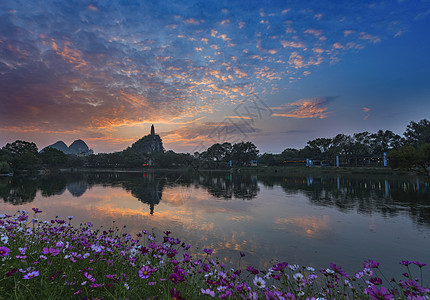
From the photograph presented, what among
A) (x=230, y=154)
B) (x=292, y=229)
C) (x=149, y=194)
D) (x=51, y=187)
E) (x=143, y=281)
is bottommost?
(x=292, y=229)

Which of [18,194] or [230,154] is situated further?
[230,154]

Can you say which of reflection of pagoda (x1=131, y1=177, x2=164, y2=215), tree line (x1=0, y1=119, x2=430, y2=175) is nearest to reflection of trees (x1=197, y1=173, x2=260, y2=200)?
reflection of pagoda (x1=131, y1=177, x2=164, y2=215)

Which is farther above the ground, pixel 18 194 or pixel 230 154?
pixel 230 154

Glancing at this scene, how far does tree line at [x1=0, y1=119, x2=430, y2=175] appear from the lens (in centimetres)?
7331

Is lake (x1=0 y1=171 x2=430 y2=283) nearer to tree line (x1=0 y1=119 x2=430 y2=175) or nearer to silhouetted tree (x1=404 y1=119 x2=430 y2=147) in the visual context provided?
tree line (x1=0 y1=119 x2=430 y2=175)

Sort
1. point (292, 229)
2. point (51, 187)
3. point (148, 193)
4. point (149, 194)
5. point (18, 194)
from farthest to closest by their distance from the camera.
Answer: point (51, 187) < point (148, 193) < point (149, 194) < point (18, 194) < point (292, 229)

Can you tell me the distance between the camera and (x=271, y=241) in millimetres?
8328

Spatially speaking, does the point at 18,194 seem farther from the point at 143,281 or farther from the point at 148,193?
the point at 143,281

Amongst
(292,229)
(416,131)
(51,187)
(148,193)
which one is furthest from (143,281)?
(416,131)

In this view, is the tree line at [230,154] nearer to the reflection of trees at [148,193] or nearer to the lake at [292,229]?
the reflection of trees at [148,193]

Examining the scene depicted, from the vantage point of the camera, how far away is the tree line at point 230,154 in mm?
73312

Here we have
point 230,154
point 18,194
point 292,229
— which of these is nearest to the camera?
point 292,229

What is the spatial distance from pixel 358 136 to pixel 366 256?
326ft

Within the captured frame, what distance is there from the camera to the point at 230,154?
10931 centimetres
